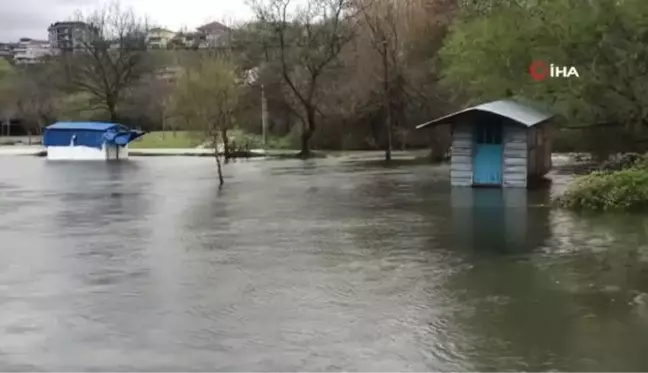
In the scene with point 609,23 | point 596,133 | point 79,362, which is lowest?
point 79,362

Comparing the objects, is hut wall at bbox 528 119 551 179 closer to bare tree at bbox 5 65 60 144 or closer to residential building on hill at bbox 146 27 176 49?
bare tree at bbox 5 65 60 144

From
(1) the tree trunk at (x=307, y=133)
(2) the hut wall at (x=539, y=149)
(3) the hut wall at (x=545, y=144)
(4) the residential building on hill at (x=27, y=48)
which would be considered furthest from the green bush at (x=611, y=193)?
(4) the residential building on hill at (x=27, y=48)

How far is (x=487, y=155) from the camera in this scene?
69.8 ft

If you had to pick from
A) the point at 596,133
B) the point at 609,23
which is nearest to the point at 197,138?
the point at 596,133

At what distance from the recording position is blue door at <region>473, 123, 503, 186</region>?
69.4 feet

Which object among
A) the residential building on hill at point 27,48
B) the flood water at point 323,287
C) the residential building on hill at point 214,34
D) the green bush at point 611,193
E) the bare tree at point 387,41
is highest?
the residential building on hill at point 27,48

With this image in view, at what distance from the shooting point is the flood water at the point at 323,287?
265 inches

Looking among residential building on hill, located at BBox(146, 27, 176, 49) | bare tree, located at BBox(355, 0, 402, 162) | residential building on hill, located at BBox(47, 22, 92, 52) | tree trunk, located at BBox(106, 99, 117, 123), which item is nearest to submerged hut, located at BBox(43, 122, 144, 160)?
bare tree, located at BBox(355, 0, 402, 162)

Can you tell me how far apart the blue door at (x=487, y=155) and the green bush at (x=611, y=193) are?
4.56 m

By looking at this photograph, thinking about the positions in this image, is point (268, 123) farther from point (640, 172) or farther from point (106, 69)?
point (640, 172)

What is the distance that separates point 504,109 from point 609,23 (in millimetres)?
3111

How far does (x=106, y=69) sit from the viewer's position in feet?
194

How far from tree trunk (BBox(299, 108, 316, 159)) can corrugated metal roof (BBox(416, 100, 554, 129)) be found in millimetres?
18742

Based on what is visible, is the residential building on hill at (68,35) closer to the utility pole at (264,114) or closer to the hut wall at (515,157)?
the utility pole at (264,114)
